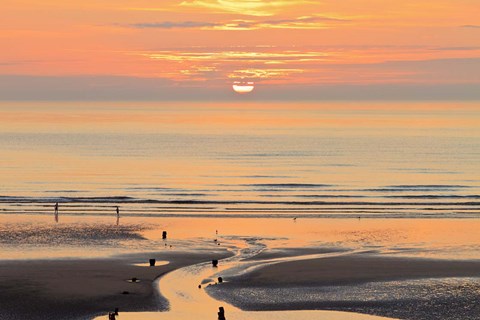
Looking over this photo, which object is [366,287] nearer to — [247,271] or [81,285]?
[247,271]

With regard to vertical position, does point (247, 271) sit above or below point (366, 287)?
above

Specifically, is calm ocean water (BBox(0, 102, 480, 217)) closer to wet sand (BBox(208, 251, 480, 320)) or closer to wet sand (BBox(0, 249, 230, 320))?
wet sand (BBox(0, 249, 230, 320))

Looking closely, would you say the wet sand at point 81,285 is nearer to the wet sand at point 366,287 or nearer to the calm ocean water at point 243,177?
the wet sand at point 366,287

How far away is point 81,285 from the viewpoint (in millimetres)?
42250

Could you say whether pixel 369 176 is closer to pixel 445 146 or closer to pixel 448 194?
pixel 448 194

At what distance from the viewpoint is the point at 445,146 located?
546ft

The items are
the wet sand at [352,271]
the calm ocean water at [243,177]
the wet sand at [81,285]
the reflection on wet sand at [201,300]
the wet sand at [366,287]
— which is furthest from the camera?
the calm ocean water at [243,177]

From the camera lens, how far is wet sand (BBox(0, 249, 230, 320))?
123ft

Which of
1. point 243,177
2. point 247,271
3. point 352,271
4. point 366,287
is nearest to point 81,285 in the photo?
point 247,271

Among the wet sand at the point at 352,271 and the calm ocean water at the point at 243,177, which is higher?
the calm ocean water at the point at 243,177

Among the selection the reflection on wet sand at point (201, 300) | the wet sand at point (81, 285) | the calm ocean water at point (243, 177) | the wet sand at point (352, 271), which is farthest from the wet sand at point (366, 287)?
the calm ocean water at point (243, 177)

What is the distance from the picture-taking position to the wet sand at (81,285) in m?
37.4

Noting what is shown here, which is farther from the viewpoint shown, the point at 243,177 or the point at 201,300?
the point at 243,177

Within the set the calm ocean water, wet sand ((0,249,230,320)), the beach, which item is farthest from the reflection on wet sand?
the calm ocean water
